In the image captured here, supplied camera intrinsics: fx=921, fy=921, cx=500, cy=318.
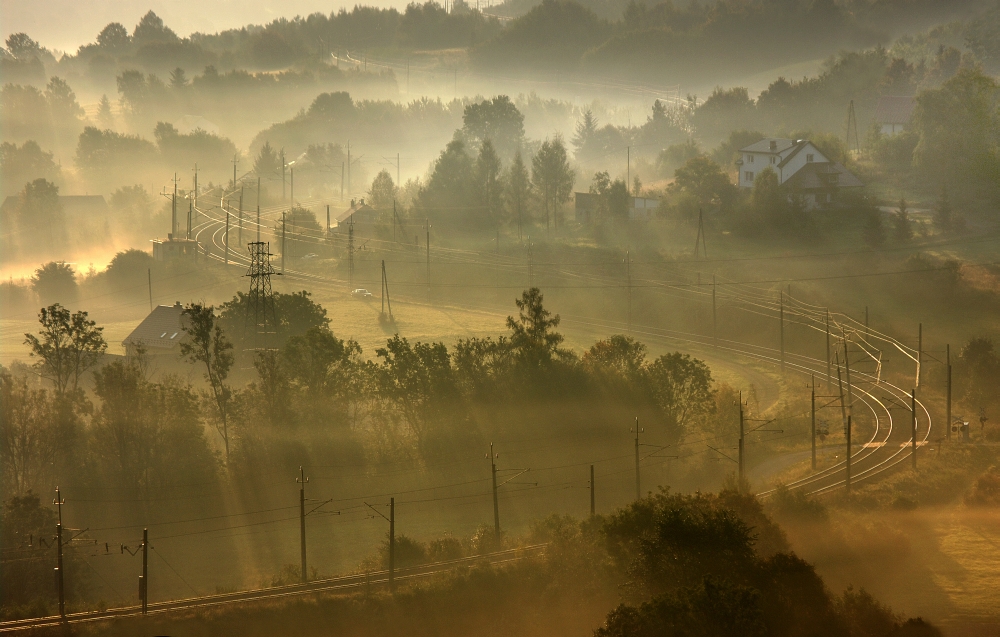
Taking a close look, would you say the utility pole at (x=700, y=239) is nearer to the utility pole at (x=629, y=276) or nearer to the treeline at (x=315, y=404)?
the utility pole at (x=629, y=276)

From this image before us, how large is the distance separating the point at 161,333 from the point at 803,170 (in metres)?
31.7

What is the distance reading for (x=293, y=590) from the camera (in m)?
17.6

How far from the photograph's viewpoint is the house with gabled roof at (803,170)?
45.8 m

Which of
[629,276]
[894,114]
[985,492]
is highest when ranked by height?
[894,114]

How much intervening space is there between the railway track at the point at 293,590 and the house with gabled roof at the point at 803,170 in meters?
31.8

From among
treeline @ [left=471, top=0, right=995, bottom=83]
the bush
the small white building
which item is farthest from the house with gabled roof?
treeline @ [left=471, top=0, right=995, bottom=83]

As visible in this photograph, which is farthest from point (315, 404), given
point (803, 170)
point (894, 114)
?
point (894, 114)

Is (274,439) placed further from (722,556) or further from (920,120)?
(920,120)

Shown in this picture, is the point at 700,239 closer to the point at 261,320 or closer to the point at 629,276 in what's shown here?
the point at 629,276

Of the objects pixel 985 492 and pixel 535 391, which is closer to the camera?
pixel 985 492

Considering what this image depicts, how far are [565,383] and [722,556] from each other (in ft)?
43.5

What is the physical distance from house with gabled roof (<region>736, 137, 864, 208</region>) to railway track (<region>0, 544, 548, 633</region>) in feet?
104

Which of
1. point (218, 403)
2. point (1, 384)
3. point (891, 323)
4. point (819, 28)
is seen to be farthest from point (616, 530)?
point (819, 28)

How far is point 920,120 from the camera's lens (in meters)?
53.8
